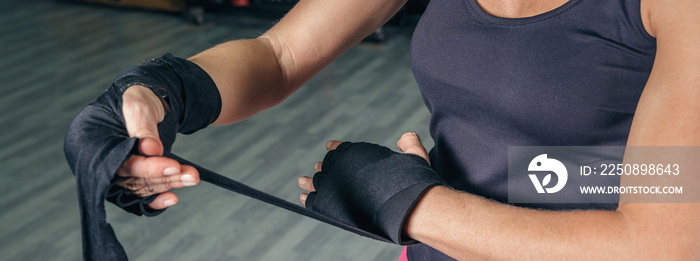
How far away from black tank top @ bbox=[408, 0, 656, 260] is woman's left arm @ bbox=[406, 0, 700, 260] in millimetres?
58

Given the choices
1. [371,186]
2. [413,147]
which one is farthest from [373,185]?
[413,147]

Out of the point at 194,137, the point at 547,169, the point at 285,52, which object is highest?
the point at 285,52

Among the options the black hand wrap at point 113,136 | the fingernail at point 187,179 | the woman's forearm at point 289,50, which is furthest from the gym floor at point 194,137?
the fingernail at point 187,179

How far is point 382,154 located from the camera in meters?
0.89

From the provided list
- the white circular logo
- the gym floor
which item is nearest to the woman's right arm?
the white circular logo

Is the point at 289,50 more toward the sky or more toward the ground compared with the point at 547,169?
more toward the sky

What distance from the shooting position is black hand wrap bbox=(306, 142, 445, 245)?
0.79 meters

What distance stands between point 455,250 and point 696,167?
27cm

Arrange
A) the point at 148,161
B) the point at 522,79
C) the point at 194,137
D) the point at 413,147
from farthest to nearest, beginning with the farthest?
the point at 194,137 < the point at 413,147 < the point at 522,79 < the point at 148,161

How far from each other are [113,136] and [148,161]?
0.06 m

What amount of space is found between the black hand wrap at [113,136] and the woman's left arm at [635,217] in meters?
0.31

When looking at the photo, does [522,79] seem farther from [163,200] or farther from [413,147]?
[163,200]

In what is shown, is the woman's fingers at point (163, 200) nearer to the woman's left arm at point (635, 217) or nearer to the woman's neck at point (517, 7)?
the woman's left arm at point (635, 217)

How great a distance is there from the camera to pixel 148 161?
25.1 inches
